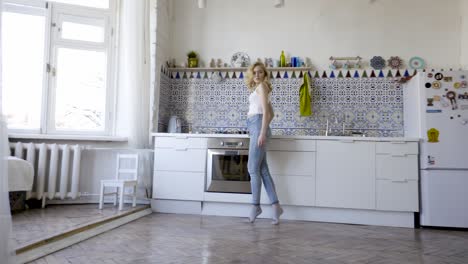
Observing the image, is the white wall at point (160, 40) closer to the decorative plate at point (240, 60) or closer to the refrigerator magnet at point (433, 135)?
the decorative plate at point (240, 60)

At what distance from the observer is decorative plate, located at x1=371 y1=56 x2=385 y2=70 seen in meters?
4.03

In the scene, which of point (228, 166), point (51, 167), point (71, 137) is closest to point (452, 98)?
point (228, 166)

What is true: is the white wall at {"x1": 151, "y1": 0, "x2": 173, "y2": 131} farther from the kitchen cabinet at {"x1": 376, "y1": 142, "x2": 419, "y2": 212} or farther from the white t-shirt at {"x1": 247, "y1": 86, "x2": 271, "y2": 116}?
the kitchen cabinet at {"x1": 376, "y1": 142, "x2": 419, "y2": 212}

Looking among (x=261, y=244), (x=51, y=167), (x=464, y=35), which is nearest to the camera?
(x=261, y=244)

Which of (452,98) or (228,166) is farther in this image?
(228,166)

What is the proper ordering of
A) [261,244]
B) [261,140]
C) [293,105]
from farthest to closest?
[293,105] < [261,140] < [261,244]

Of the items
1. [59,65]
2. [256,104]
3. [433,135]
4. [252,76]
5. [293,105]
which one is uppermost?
[59,65]

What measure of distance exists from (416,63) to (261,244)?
9.30 feet

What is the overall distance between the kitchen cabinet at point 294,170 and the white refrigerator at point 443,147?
1.00 m

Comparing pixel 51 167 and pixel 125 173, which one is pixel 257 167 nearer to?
pixel 125 173

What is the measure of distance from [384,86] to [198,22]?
230cm

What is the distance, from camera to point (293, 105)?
4.14 meters

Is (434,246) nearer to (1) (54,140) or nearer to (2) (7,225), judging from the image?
(2) (7,225)

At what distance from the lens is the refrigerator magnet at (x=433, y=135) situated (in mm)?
3289
